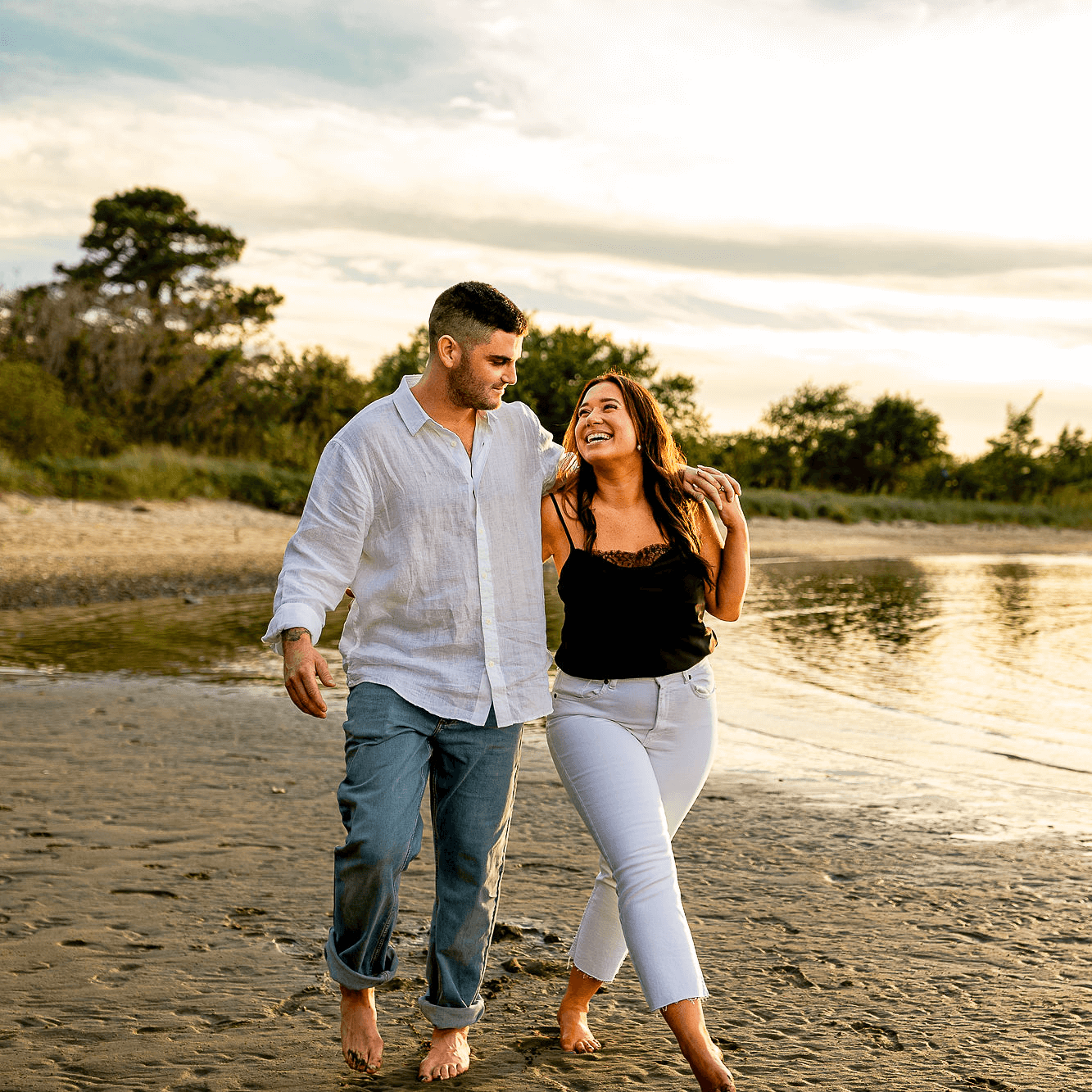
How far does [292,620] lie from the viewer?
3148 mm

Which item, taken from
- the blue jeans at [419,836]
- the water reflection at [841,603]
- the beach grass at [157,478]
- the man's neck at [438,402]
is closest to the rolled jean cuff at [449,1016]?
the blue jeans at [419,836]

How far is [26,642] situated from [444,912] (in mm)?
9358

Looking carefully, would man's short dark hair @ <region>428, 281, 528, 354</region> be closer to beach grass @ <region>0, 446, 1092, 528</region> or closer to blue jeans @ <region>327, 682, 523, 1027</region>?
blue jeans @ <region>327, 682, 523, 1027</region>

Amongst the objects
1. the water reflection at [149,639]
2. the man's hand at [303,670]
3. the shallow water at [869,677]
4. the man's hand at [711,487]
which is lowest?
the water reflection at [149,639]

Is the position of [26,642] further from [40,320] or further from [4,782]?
[40,320]

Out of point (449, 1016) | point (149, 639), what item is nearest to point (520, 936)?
point (449, 1016)

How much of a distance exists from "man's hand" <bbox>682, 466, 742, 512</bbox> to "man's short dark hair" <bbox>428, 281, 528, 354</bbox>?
2.39 ft

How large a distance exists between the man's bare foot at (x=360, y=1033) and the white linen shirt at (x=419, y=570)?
2.65 feet

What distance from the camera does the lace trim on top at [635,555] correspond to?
11.6 feet

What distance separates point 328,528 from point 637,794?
108cm

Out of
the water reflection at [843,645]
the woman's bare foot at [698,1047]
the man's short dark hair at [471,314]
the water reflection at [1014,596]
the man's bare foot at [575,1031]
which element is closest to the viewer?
the woman's bare foot at [698,1047]

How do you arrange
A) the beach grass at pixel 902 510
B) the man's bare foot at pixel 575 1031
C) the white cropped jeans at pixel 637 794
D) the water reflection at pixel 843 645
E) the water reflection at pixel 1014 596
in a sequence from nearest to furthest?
1. the white cropped jeans at pixel 637 794
2. the man's bare foot at pixel 575 1031
3. the water reflection at pixel 843 645
4. the water reflection at pixel 1014 596
5. the beach grass at pixel 902 510

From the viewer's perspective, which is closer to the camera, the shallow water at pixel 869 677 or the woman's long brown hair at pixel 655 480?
the woman's long brown hair at pixel 655 480

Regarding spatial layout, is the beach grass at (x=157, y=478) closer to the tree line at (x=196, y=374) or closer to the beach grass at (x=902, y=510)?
the tree line at (x=196, y=374)
